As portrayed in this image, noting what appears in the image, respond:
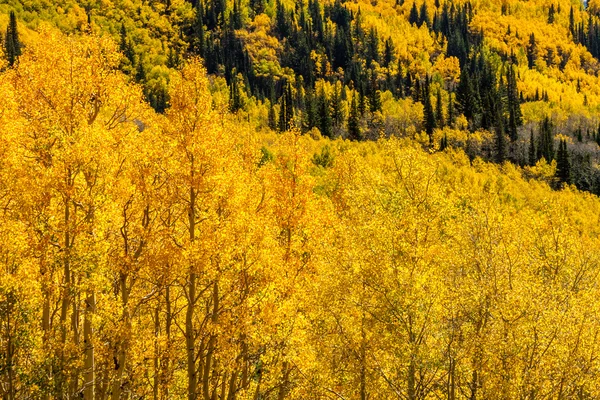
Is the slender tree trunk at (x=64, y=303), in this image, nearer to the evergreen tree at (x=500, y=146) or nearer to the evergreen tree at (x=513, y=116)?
the evergreen tree at (x=500, y=146)

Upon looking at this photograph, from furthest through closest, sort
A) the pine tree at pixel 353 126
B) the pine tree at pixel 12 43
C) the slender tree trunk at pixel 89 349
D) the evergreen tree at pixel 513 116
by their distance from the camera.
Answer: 1. the evergreen tree at pixel 513 116
2. the pine tree at pixel 353 126
3. the pine tree at pixel 12 43
4. the slender tree trunk at pixel 89 349

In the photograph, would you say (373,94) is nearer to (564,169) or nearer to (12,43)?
(564,169)

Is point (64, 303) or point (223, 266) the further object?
point (223, 266)

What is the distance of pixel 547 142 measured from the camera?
111 metres

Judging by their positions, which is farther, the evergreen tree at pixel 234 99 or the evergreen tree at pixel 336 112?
the evergreen tree at pixel 234 99

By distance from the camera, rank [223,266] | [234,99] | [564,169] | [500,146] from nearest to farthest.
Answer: [223,266] < [564,169] < [500,146] < [234,99]

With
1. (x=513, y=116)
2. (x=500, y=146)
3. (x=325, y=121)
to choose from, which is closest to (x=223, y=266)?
(x=325, y=121)

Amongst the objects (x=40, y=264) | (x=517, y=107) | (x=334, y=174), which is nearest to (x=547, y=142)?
(x=517, y=107)

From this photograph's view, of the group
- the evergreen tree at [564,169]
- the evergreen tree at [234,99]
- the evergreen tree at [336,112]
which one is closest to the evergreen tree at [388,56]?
the evergreen tree at [336,112]

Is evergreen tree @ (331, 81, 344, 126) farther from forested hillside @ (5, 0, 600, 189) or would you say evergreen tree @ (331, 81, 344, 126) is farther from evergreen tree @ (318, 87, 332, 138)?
evergreen tree @ (318, 87, 332, 138)

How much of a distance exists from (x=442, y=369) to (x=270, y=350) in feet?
20.4

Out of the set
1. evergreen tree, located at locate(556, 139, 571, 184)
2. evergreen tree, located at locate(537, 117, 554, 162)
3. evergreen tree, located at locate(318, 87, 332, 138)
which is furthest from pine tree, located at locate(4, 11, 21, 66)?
evergreen tree, located at locate(556, 139, 571, 184)

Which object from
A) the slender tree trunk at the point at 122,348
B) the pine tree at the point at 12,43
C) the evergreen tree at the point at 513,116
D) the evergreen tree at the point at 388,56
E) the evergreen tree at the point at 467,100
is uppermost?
the pine tree at the point at 12,43

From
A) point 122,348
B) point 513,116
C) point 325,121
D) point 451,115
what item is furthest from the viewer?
point 451,115
